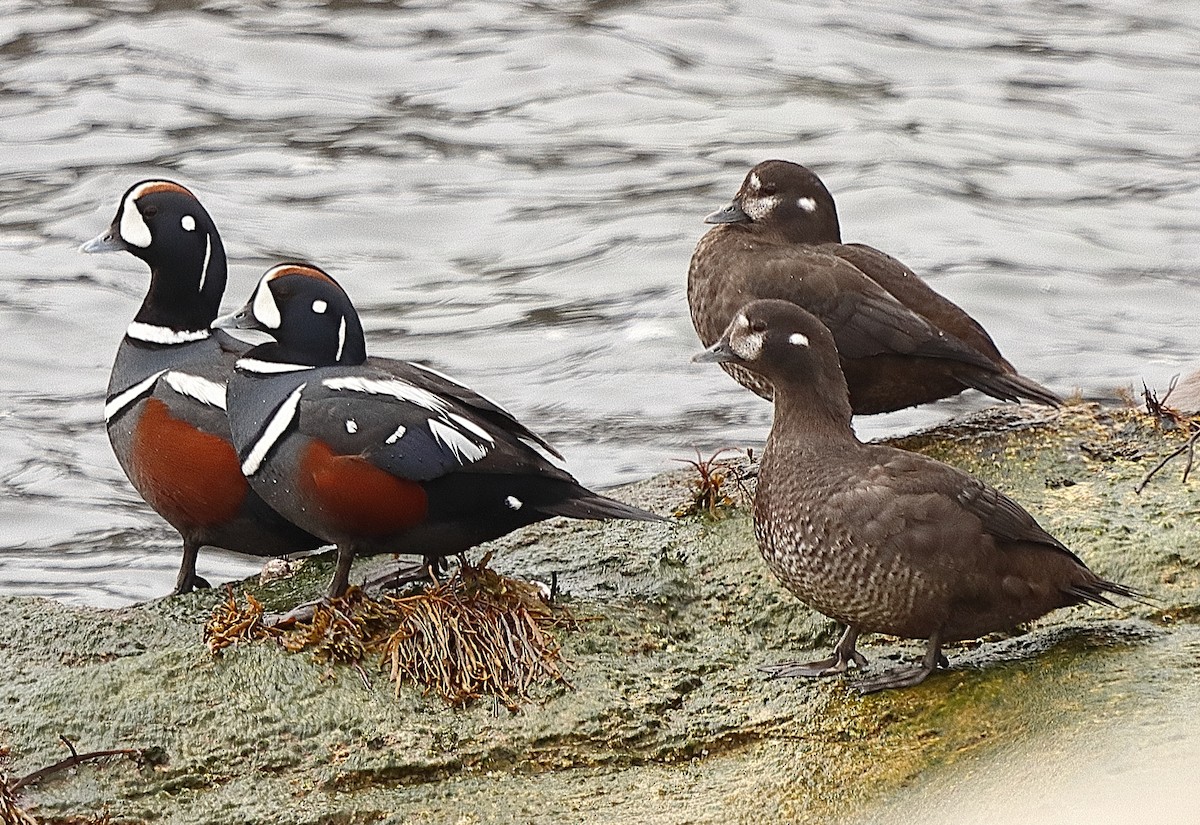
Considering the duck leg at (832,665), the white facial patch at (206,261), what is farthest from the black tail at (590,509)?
the white facial patch at (206,261)

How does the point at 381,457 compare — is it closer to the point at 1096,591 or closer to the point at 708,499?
the point at 708,499

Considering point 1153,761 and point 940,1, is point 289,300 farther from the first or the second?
point 940,1

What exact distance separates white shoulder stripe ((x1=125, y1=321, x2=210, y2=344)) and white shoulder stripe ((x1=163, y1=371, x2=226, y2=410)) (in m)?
0.23

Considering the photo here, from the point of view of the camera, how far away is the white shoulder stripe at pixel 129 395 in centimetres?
650

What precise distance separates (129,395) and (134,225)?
728 mm

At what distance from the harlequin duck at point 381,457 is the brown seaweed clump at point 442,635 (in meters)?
0.25

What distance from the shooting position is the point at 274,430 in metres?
5.61

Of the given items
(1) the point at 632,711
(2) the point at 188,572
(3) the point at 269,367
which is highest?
(3) the point at 269,367

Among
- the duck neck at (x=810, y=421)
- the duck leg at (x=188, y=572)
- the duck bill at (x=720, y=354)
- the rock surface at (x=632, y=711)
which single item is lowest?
the duck leg at (x=188, y=572)

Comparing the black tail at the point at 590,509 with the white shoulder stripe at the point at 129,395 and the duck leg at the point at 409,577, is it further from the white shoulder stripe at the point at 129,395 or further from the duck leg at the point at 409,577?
the white shoulder stripe at the point at 129,395

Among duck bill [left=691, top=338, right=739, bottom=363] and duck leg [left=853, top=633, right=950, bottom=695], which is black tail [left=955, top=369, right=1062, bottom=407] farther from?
duck leg [left=853, top=633, right=950, bottom=695]

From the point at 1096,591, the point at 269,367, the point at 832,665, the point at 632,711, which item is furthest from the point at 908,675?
the point at 269,367

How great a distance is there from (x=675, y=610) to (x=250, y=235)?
8.22 m

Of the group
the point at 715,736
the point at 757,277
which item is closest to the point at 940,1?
the point at 757,277
